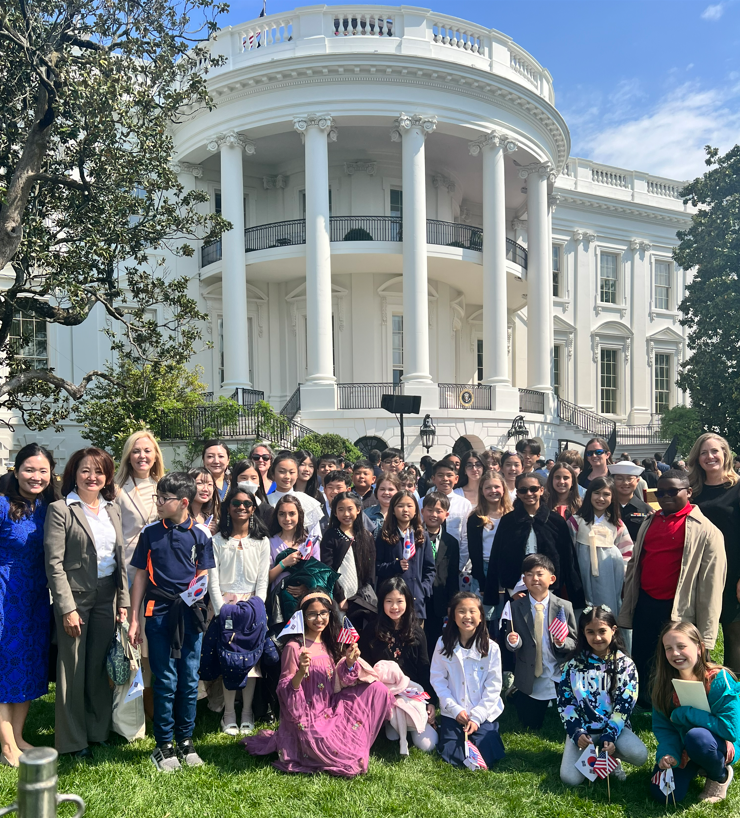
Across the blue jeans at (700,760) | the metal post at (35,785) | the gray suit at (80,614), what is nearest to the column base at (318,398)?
the gray suit at (80,614)

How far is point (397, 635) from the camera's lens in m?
5.41

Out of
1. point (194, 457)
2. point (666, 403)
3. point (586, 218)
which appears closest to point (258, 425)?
point (194, 457)

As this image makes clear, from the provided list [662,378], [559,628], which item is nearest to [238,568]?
[559,628]

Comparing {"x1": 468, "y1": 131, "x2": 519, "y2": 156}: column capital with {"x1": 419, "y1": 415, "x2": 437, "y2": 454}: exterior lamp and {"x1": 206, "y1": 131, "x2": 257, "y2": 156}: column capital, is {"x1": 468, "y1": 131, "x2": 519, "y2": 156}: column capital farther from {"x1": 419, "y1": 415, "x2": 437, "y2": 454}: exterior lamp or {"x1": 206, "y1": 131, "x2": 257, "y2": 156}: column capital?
{"x1": 419, "y1": 415, "x2": 437, "y2": 454}: exterior lamp

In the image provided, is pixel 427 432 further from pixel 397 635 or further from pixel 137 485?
pixel 137 485

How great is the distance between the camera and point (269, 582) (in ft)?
17.7

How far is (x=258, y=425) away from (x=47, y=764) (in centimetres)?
1555

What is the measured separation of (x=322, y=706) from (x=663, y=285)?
3180cm

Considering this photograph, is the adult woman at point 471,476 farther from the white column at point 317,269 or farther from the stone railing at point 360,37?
the stone railing at point 360,37

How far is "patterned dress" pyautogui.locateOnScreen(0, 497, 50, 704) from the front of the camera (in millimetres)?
4570

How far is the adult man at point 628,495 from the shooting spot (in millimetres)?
6164

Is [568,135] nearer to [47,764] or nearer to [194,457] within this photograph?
[194,457]

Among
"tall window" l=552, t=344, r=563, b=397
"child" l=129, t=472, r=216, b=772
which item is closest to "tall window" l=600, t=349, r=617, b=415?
"tall window" l=552, t=344, r=563, b=397

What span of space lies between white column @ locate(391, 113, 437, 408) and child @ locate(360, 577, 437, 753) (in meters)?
14.4
